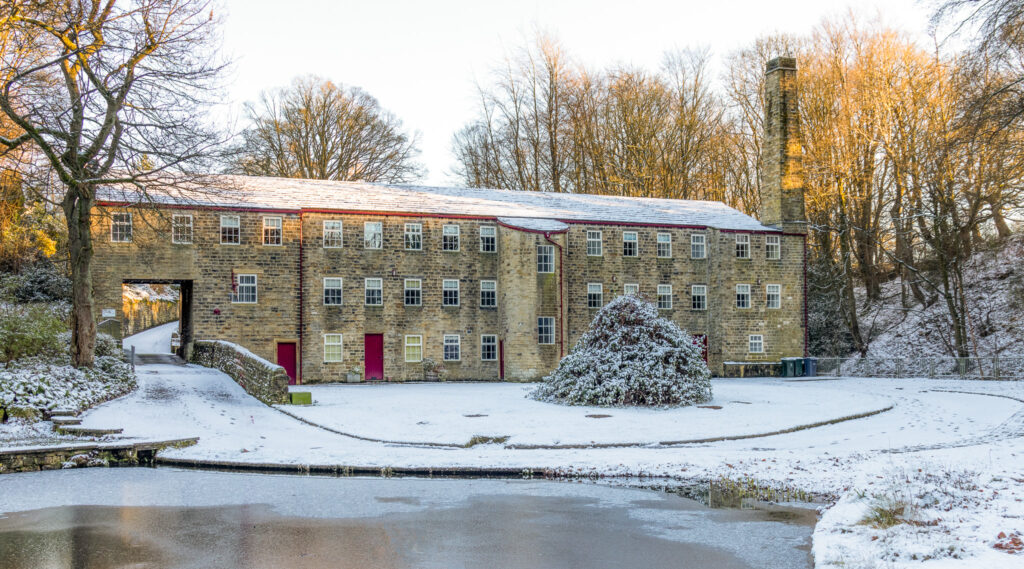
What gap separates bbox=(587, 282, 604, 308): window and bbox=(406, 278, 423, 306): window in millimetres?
7893

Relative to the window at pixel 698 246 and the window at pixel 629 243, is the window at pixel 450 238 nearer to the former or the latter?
the window at pixel 629 243

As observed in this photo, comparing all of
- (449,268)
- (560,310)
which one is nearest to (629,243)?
(560,310)

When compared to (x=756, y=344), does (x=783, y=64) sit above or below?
above

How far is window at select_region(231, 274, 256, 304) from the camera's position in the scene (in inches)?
1251

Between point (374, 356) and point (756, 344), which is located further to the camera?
point (756, 344)

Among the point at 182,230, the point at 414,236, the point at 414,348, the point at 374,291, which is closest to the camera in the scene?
the point at 182,230

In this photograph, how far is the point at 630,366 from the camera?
22375 mm

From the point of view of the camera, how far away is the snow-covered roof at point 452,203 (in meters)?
32.5

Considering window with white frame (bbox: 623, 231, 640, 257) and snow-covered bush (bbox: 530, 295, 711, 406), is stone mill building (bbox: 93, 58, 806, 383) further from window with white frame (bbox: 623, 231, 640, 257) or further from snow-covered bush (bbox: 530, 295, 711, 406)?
snow-covered bush (bbox: 530, 295, 711, 406)

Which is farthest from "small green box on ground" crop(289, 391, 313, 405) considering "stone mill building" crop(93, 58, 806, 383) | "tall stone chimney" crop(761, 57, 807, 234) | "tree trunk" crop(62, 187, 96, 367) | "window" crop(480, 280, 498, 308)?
"tall stone chimney" crop(761, 57, 807, 234)

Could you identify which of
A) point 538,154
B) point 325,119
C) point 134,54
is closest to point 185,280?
point 134,54

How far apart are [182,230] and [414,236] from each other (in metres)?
9.27

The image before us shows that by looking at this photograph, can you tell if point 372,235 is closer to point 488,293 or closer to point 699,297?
point 488,293

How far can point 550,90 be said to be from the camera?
51469 mm
